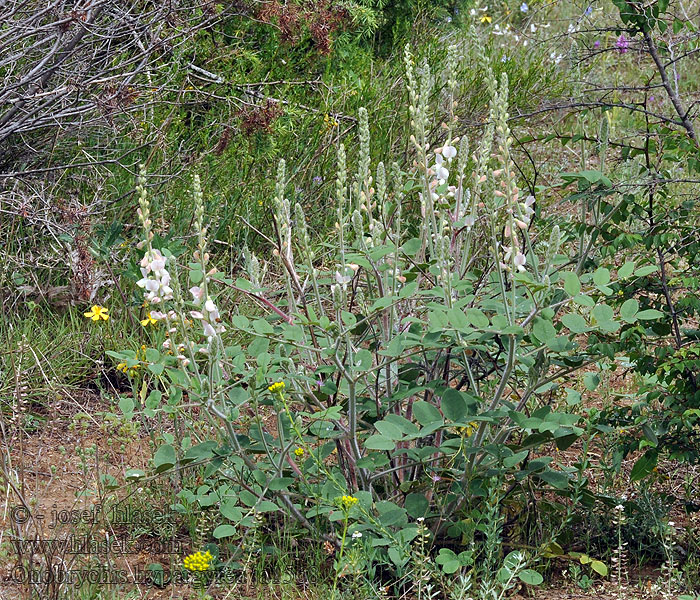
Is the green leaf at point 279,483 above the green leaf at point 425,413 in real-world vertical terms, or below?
below

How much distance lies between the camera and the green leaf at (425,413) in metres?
2.16

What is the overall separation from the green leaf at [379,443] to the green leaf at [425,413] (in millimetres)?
106

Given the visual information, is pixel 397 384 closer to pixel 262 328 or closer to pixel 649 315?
pixel 262 328

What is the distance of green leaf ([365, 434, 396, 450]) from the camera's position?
2.06m

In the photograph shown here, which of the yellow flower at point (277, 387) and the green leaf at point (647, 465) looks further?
the green leaf at point (647, 465)

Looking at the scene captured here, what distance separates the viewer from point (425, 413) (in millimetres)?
2166

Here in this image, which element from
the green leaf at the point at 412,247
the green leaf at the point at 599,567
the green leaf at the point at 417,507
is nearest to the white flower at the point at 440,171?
the green leaf at the point at 412,247

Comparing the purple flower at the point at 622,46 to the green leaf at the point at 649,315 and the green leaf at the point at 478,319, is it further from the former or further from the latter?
the green leaf at the point at 478,319

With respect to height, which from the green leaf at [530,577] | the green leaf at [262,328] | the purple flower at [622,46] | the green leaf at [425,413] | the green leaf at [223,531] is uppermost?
the purple flower at [622,46]

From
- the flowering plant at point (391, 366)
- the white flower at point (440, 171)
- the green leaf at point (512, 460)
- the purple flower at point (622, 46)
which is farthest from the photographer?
the purple flower at point (622, 46)

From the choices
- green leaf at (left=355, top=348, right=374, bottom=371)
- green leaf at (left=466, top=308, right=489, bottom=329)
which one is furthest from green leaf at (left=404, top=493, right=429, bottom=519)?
green leaf at (left=466, top=308, right=489, bottom=329)

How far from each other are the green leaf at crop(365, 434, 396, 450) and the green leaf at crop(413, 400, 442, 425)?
0.11 meters

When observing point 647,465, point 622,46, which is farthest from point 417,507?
point 622,46

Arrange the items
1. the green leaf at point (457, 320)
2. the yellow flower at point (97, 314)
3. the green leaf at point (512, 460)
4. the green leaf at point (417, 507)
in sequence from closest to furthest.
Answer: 1. the green leaf at point (457, 320)
2. the green leaf at point (512, 460)
3. the green leaf at point (417, 507)
4. the yellow flower at point (97, 314)
